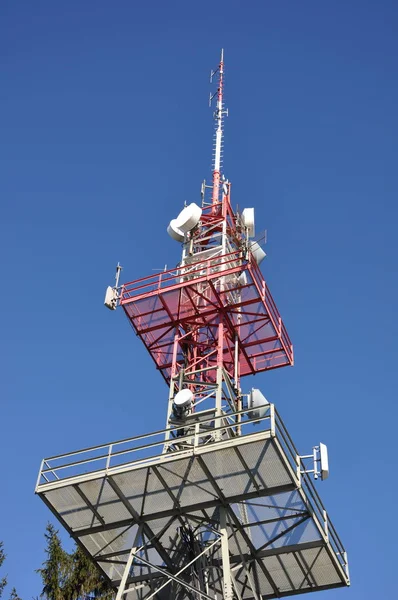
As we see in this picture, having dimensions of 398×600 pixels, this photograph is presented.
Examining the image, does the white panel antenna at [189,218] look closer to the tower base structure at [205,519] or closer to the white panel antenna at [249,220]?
the white panel antenna at [249,220]

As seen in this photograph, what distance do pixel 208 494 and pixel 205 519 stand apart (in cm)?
92

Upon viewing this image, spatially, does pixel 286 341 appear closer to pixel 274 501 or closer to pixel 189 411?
pixel 189 411

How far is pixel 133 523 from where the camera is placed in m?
25.1

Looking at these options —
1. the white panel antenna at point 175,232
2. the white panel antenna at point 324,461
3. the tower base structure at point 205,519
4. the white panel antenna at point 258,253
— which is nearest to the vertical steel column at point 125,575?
the tower base structure at point 205,519

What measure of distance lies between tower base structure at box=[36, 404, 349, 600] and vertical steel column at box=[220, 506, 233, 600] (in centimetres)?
3

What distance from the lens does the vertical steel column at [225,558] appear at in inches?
892

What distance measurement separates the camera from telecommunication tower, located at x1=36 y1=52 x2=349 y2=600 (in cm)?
2358

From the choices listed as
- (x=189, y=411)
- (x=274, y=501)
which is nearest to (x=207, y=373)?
(x=189, y=411)

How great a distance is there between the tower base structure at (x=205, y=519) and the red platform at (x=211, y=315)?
15.5ft

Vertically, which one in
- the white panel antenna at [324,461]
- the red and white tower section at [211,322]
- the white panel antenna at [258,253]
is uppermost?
the white panel antenna at [258,253]

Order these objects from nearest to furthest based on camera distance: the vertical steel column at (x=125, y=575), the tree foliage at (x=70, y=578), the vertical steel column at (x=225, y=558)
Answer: the vertical steel column at (x=225, y=558) < the vertical steel column at (x=125, y=575) < the tree foliage at (x=70, y=578)

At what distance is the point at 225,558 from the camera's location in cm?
2325

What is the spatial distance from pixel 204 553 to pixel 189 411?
534 centimetres

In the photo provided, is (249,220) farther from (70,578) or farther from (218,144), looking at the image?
(70,578)
